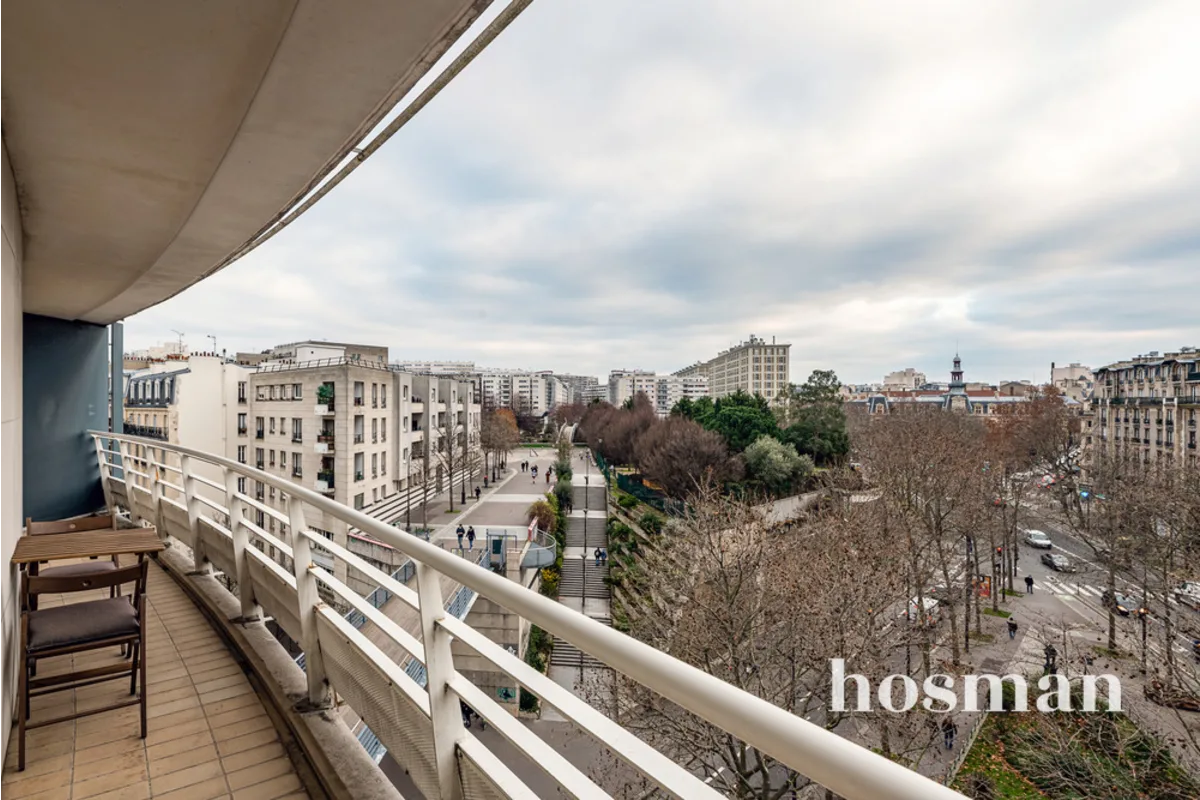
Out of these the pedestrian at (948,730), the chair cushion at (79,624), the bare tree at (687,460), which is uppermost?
the chair cushion at (79,624)

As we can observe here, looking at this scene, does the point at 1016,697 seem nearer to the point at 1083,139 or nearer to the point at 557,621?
the point at 1083,139

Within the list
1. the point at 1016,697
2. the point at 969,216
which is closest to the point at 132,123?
the point at 1016,697

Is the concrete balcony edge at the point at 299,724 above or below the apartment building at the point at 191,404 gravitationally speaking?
below

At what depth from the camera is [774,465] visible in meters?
29.1

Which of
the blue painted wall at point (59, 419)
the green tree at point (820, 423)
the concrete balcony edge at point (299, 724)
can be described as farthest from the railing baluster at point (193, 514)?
the green tree at point (820, 423)

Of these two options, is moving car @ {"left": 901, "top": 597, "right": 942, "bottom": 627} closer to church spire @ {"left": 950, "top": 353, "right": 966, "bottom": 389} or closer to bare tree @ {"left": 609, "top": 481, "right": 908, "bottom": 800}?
bare tree @ {"left": 609, "top": 481, "right": 908, "bottom": 800}

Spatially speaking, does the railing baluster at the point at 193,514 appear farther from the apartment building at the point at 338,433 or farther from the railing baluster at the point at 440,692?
the apartment building at the point at 338,433

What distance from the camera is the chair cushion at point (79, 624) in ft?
8.09

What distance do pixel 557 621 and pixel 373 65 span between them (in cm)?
210

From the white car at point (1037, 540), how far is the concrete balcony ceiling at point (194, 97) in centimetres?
3329

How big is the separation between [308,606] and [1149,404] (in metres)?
45.6

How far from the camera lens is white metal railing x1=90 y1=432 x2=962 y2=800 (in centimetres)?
56

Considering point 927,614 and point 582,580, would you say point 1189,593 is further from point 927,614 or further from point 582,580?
point 582,580

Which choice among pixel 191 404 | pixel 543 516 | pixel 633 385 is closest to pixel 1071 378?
pixel 633 385
